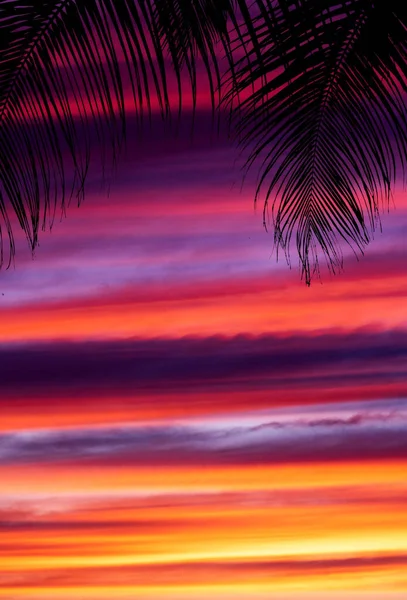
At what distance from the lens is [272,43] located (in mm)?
Answer: 3576

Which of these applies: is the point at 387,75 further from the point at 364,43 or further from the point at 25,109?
the point at 25,109

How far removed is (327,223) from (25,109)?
1502 millimetres

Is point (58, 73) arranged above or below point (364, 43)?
below

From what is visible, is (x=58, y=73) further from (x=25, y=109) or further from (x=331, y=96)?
(x=331, y=96)

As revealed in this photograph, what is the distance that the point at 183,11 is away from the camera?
3.24 m

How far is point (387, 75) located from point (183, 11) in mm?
955

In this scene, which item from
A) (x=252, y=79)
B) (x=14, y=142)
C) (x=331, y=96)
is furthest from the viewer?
(x=331, y=96)

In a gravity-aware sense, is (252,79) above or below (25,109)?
above

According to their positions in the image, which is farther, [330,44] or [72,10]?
[330,44]

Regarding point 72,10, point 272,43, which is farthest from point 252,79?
point 72,10

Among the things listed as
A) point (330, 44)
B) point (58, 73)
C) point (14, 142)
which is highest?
point (330, 44)

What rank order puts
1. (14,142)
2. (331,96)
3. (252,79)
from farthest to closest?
(331,96) → (252,79) → (14,142)

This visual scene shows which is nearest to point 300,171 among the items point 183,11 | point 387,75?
point 387,75

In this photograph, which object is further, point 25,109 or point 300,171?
point 300,171
